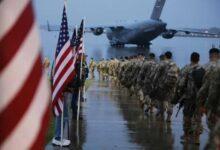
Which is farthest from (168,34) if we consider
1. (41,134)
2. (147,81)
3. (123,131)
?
(41,134)

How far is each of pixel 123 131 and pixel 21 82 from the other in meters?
11.4

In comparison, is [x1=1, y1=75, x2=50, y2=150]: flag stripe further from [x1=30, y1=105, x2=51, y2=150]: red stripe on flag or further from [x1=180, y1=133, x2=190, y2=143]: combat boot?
[x1=180, y1=133, x2=190, y2=143]: combat boot

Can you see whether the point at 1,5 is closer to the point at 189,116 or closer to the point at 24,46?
the point at 24,46

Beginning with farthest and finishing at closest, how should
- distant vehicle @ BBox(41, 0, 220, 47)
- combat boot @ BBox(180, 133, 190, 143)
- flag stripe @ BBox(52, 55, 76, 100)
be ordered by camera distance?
distant vehicle @ BBox(41, 0, 220, 47), combat boot @ BBox(180, 133, 190, 143), flag stripe @ BBox(52, 55, 76, 100)

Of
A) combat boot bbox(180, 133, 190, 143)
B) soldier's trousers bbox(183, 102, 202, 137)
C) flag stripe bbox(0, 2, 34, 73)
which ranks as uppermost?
flag stripe bbox(0, 2, 34, 73)

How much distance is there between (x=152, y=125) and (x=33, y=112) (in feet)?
42.0

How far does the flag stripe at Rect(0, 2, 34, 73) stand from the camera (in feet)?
10.2

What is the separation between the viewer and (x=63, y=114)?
39.6 feet

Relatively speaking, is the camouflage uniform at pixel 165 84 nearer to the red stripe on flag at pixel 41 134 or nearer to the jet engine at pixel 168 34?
the red stripe on flag at pixel 41 134

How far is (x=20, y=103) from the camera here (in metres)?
3.17

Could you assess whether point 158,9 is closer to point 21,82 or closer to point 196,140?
point 196,140

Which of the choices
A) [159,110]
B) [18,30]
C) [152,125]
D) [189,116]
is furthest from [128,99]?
[18,30]

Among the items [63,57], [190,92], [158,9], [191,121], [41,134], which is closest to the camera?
[41,134]

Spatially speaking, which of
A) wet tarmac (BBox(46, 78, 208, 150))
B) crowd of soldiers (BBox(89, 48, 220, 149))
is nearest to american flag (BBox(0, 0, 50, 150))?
crowd of soldiers (BBox(89, 48, 220, 149))
